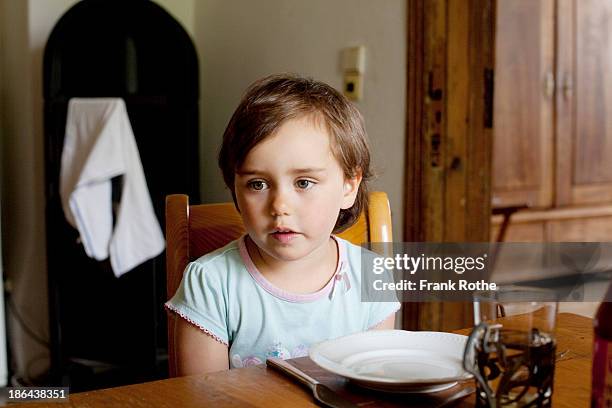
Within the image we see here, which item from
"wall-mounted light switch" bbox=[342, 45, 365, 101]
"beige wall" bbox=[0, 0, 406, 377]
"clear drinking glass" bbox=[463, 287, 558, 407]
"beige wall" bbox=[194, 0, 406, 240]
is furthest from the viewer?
"beige wall" bbox=[0, 0, 406, 377]

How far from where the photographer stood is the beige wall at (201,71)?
99.0 inches

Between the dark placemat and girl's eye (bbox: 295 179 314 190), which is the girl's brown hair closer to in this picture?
girl's eye (bbox: 295 179 314 190)

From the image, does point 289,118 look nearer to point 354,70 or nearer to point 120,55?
point 354,70

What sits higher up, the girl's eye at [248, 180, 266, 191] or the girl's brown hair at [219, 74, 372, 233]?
the girl's brown hair at [219, 74, 372, 233]

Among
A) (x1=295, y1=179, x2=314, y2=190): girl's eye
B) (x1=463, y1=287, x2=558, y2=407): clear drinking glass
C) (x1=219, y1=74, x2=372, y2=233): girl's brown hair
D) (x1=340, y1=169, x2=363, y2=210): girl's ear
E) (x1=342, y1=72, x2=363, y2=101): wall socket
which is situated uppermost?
(x1=342, y1=72, x2=363, y2=101): wall socket

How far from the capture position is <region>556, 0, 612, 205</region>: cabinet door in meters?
2.68

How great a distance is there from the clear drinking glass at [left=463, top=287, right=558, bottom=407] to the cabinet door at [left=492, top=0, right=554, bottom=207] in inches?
68.1

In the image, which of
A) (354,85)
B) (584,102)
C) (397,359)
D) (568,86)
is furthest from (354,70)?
(397,359)

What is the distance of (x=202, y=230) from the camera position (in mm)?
1180

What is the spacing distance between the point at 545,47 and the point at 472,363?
2.19 meters

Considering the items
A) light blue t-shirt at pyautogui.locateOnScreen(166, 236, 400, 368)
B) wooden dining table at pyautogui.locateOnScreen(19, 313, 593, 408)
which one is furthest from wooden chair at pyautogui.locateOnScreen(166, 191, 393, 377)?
wooden dining table at pyautogui.locateOnScreen(19, 313, 593, 408)

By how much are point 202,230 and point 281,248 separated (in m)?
0.23

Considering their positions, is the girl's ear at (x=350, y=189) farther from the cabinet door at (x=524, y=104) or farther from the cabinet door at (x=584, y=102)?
the cabinet door at (x=584, y=102)

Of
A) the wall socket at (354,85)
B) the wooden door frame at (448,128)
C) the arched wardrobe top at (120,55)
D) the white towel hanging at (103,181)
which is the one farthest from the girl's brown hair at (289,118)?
the arched wardrobe top at (120,55)
